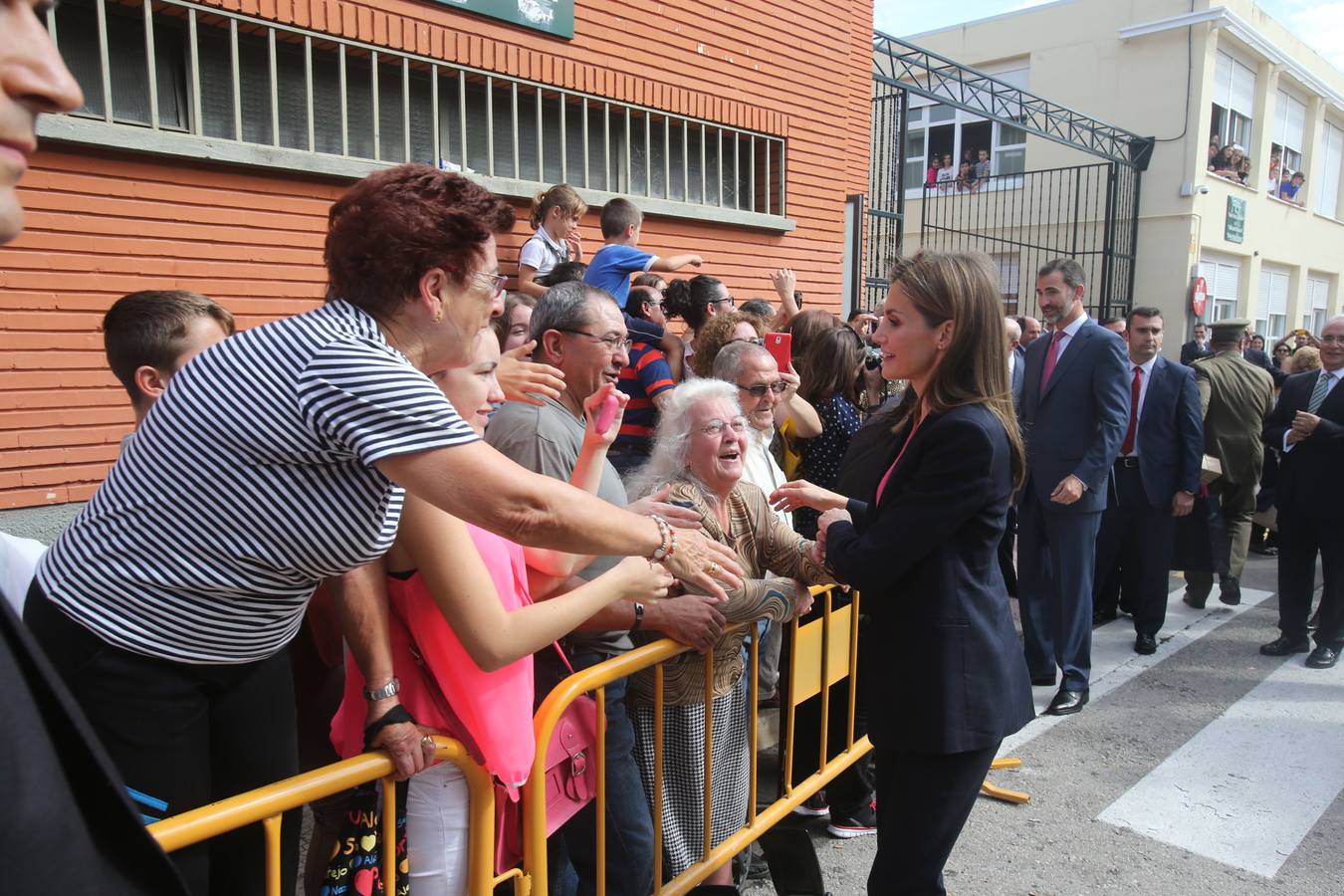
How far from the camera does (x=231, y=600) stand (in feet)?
5.05

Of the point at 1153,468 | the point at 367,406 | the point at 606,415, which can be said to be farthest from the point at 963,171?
the point at 367,406

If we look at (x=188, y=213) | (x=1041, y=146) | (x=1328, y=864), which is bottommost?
(x=1328, y=864)

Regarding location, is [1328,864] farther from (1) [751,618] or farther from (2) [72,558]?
(2) [72,558]

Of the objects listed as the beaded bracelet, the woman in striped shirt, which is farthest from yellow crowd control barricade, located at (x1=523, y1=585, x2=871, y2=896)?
the woman in striped shirt

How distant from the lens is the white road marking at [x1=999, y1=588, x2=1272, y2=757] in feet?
14.8

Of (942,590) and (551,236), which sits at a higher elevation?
(551,236)

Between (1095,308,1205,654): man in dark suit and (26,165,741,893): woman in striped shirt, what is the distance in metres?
5.04

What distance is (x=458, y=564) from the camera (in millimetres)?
1679

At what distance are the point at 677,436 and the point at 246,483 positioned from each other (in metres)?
1.64

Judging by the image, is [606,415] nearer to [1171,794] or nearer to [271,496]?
[271,496]

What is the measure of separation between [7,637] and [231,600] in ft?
2.85

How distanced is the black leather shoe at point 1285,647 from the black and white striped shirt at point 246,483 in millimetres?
5905

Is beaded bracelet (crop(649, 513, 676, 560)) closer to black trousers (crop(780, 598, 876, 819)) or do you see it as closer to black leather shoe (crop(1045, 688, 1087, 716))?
black trousers (crop(780, 598, 876, 819))

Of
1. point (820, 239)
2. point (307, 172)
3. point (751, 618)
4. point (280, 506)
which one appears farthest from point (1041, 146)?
point (280, 506)
